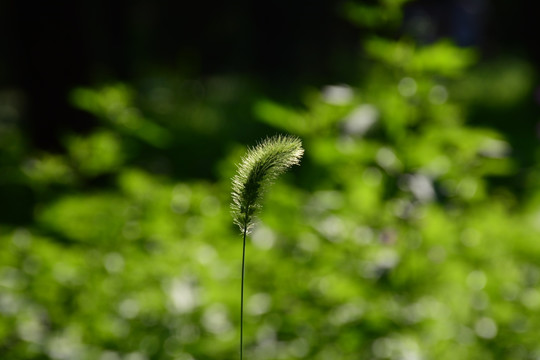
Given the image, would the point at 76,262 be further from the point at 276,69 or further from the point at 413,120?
the point at 276,69

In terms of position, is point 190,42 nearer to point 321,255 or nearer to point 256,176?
point 321,255

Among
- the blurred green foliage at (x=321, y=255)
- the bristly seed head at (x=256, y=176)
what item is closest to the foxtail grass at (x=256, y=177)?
the bristly seed head at (x=256, y=176)

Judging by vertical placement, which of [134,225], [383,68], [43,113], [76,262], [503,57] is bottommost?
[76,262]

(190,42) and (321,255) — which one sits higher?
(190,42)

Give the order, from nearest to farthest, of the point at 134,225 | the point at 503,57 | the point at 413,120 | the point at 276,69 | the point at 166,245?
the point at 413,120, the point at 166,245, the point at 134,225, the point at 276,69, the point at 503,57

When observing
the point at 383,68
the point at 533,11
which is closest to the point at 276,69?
the point at 533,11

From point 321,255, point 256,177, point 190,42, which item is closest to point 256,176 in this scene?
point 256,177

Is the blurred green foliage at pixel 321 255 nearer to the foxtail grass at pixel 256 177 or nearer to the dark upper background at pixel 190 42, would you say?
the foxtail grass at pixel 256 177
